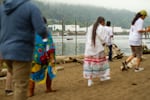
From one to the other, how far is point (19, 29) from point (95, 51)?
4.16 meters

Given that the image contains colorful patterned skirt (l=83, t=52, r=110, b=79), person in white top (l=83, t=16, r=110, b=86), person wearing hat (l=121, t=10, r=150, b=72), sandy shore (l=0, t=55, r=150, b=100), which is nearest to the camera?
sandy shore (l=0, t=55, r=150, b=100)

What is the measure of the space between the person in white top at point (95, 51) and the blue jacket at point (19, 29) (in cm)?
391

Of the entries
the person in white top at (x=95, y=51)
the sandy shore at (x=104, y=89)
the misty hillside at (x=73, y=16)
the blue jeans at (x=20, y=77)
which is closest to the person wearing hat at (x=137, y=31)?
the sandy shore at (x=104, y=89)

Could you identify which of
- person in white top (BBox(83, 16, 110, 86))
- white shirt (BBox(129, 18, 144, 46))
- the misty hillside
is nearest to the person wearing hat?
white shirt (BBox(129, 18, 144, 46))

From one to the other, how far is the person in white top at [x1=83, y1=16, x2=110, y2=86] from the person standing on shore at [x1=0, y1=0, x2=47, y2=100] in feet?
12.8

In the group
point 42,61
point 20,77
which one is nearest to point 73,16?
point 42,61

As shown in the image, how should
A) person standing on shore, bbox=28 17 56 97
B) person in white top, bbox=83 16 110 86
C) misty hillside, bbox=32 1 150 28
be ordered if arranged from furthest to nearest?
misty hillside, bbox=32 1 150 28, person in white top, bbox=83 16 110 86, person standing on shore, bbox=28 17 56 97

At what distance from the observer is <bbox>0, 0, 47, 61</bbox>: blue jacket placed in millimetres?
4699

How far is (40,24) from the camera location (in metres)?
4.67

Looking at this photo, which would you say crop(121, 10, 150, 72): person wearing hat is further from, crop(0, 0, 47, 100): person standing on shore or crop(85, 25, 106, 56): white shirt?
crop(0, 0, 47, 100): person standing on shore

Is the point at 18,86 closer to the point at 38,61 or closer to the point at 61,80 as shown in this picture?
the point at 38,61

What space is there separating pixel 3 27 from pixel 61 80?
18.4 feet

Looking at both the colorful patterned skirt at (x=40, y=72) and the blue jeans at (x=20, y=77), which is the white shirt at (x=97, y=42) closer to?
the colorful patterned skirt at (x=40, y=72)

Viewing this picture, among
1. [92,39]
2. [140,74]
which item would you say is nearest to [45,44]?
[92,39]
